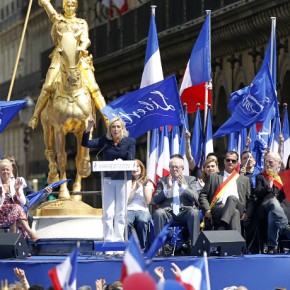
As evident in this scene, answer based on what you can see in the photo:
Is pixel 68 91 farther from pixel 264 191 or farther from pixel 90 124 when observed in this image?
pixel 264 191

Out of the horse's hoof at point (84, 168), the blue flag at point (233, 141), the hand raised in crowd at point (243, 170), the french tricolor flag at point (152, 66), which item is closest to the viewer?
the hand raised in crowd at point (243, 170)

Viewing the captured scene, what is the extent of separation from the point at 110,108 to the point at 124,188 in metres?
2.89

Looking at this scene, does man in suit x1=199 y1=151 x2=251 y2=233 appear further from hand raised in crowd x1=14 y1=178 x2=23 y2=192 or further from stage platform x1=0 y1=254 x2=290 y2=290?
hand raised in crowd x1=14 y1=178 x2=23 y2=192

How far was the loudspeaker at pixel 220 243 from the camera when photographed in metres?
24.2

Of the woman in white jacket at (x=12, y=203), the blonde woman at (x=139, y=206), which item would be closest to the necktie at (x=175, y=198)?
the blonde woman at (x=139, y=206)

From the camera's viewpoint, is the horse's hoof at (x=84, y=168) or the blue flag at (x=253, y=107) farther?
the blue flag at (x=253, y=107)

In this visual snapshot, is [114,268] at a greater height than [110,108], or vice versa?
[110,108]

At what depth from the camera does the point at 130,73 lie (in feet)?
213

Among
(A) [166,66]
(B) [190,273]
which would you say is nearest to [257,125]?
(B) [190,273]

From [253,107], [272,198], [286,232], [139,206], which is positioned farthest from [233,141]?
[286,232]

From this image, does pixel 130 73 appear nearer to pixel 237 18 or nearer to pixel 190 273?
pixel 237 18

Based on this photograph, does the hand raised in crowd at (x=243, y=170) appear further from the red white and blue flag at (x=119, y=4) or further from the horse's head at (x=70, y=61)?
the red white and blue flag at (x=119, y=4)

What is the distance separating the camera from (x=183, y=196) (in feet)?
84.2

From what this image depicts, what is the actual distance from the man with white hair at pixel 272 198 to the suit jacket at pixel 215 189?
0.13 metres
